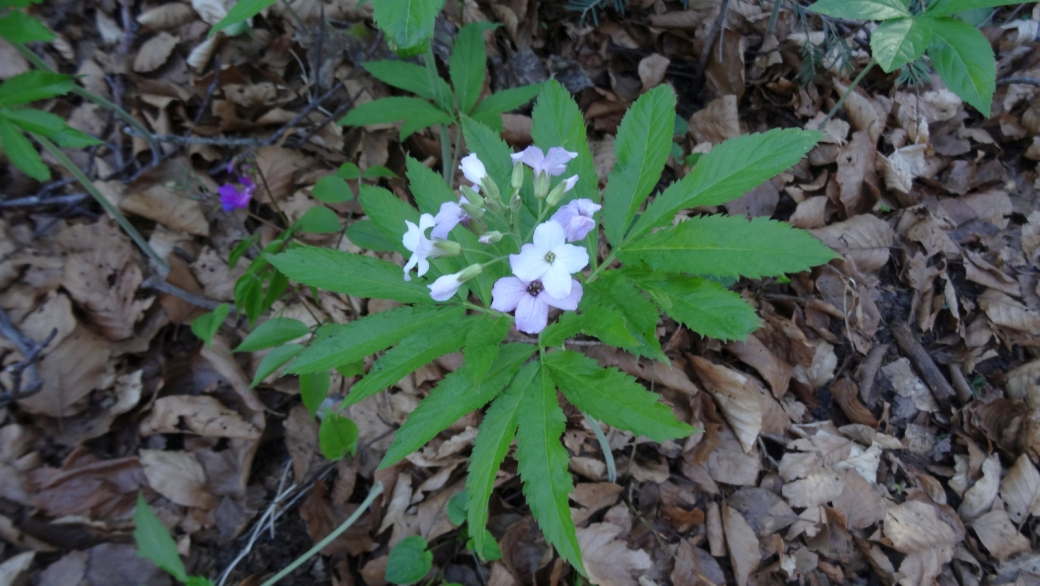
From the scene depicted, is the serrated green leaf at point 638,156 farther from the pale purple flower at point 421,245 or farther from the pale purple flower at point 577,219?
the pale purple flower at point 421,245

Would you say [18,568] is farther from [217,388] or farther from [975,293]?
[975,293]

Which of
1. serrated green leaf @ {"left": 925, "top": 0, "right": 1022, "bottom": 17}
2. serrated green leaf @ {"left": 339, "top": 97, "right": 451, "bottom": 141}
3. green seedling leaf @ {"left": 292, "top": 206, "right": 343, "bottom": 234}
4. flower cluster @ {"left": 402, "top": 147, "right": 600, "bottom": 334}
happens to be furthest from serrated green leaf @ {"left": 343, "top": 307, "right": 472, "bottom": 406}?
serrated green leaf @ {"left": 925, "top": 0, "right": 1022, "bottom": 17}

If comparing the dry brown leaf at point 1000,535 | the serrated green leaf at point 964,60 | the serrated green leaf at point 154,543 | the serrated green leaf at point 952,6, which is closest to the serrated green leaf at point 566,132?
the serrated green leaf at point 964,60

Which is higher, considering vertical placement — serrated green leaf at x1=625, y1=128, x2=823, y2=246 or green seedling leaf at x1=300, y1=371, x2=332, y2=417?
serrated green leaf at x1=625, y1=128, x2=823, y2=246

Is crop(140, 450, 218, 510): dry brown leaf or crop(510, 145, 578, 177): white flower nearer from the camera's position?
crop(510, 145, 578, 177): white flower

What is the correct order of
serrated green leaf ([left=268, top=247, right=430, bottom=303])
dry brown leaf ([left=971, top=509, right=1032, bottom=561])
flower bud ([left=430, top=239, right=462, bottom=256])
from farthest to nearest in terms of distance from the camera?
dry brown leaf ([left=971, top=509, right=1032, bottom=561]), serrated green leaf ([left=268, top=247, right=430, bottom=303]), flower bud ([left=430, top=239, right=462, bottom=256])

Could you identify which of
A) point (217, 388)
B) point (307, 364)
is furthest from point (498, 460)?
point (217, 388)

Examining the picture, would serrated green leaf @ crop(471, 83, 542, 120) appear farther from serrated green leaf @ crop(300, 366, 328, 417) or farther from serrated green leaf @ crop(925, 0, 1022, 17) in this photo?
serrated green leaf @ crop(925, 0, 1022, 17)
